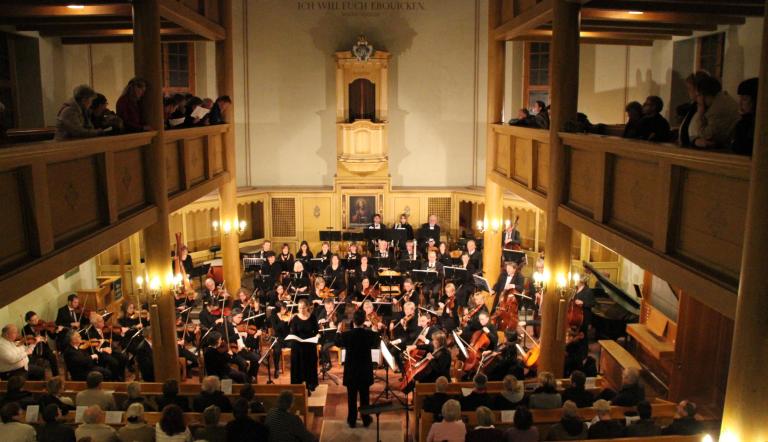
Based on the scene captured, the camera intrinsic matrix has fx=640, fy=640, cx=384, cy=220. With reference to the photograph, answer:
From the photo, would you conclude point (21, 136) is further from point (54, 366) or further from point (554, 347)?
point (554, 347)

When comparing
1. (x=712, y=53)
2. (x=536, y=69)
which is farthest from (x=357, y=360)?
(x=536, y=69)

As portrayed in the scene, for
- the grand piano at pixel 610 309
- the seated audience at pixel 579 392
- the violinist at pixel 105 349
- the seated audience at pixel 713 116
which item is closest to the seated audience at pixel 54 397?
the violinist at pixel 105 349

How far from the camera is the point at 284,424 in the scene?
22.9 feet

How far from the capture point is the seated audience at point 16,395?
743cm

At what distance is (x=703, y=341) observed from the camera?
9953mm

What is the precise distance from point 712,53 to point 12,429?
12.2m

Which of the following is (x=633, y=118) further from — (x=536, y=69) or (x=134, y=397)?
(x=536, y=69)

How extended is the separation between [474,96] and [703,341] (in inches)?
415

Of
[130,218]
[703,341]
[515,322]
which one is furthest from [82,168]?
[703,341]

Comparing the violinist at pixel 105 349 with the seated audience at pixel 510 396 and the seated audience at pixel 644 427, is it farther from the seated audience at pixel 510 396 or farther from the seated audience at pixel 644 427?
the seated audience at pixel 644 427

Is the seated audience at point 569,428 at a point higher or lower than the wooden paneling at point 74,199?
lower

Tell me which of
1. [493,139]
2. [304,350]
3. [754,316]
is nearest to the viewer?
[754,316]

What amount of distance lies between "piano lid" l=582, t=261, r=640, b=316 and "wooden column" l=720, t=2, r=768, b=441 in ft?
29.4

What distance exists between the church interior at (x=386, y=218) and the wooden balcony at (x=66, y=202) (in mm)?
33
